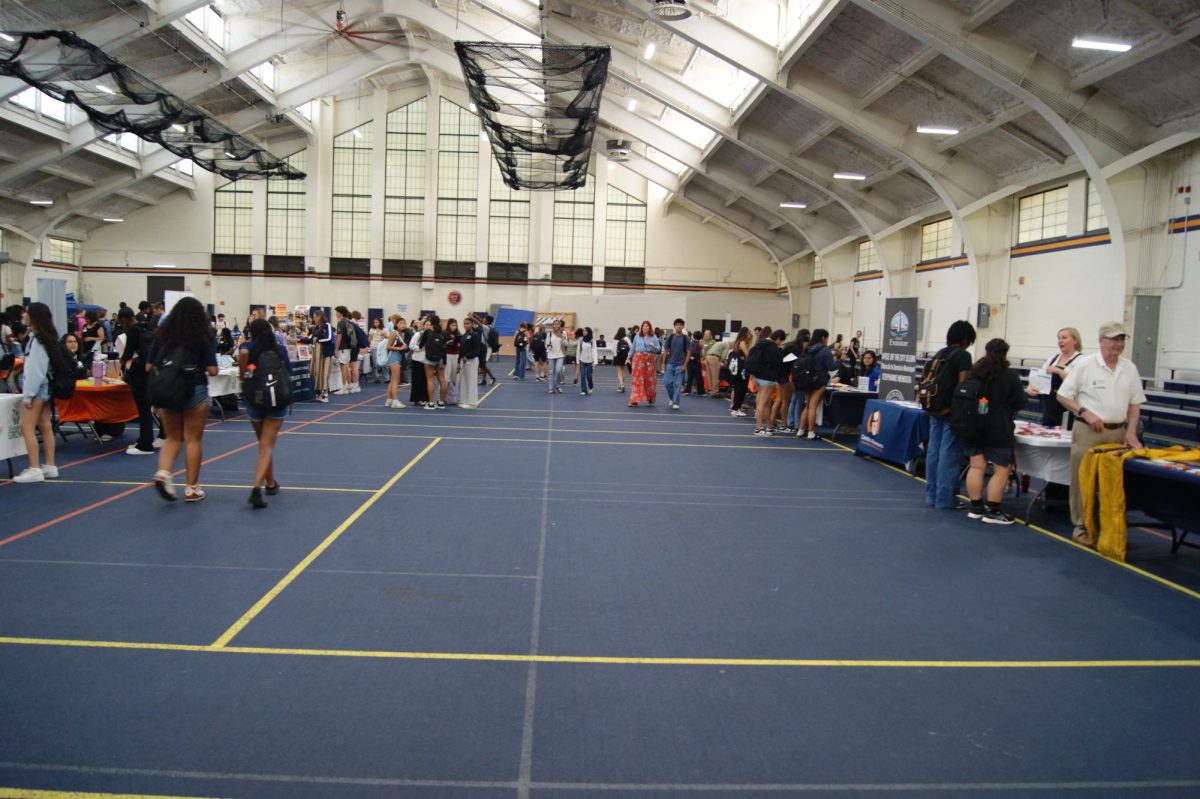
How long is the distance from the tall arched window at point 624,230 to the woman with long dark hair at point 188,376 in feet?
101

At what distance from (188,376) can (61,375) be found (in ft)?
6.57

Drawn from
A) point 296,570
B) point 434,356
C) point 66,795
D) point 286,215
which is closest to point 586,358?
point 434,356

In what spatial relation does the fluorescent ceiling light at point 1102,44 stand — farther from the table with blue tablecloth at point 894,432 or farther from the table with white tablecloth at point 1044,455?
the table with white tablecloth at point 1044,455

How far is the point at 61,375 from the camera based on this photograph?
734cm

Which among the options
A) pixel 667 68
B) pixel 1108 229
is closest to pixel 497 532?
pixel 1108 229

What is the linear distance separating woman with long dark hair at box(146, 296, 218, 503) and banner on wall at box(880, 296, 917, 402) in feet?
27.9

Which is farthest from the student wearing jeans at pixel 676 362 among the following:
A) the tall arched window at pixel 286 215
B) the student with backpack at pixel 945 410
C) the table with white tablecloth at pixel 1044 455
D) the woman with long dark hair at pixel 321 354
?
the tall arched window at pixel 286 215

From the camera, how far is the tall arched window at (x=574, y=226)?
36.1 meters

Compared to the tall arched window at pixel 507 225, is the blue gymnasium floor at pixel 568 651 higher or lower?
lower

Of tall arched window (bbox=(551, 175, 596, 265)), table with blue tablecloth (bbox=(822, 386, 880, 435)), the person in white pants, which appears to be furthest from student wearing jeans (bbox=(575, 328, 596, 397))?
tall arched window (bbox=(551, 175, 596, 265))

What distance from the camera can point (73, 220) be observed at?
3272 centimetres

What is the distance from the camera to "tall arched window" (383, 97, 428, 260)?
35.3 m

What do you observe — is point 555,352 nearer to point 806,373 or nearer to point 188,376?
point 806,373

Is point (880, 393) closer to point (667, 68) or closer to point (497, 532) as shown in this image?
point (497, 532)
